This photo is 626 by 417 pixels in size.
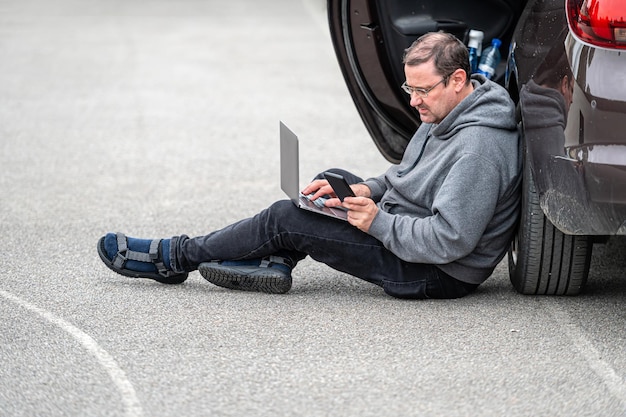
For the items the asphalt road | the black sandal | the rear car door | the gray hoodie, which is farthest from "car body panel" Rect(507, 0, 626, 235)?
the black sandal

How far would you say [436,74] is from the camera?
4156mm

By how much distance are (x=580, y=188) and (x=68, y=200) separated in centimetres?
363

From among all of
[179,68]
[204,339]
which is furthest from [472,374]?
[179,68]

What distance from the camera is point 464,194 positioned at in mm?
4020

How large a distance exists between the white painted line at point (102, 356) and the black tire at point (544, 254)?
159 centimetres

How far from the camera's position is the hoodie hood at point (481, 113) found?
4.14 metres

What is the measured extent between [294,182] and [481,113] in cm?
76

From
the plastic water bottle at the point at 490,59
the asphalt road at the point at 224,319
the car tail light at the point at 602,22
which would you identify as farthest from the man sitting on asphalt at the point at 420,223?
the plastic water bottle at the point at 490,59

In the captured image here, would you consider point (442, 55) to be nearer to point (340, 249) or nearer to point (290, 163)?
point (290, 163)

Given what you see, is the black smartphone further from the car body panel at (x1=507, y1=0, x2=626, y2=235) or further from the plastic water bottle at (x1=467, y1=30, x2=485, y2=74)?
the plastic water bottle at (x1=467, y1=30, x2=485, y2=74)

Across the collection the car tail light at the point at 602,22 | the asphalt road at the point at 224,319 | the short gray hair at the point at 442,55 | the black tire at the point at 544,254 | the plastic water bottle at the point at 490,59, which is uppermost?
the car tail light at the point at 602,22

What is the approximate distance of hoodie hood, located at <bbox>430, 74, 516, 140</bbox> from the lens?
414 centimetres

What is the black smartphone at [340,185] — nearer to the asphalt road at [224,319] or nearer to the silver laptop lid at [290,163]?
the silver laptop lid at [290,163]

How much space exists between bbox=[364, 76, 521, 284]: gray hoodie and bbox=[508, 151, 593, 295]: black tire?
91mm
